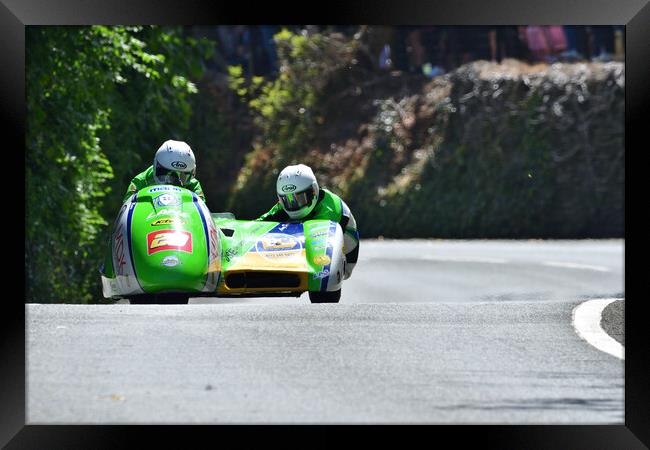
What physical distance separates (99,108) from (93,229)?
→ 1799 millimetres

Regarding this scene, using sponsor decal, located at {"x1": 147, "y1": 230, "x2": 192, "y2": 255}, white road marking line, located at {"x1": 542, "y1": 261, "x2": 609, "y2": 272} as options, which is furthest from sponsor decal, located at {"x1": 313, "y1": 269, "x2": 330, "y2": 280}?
white road marking line, located at {"x1": 542, "y1": 261, "x2": 609, "y2": 272}

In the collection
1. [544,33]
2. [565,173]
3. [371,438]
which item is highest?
[544,33]

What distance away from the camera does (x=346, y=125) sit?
37906 mm

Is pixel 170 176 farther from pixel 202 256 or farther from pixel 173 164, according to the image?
pixel 202 256

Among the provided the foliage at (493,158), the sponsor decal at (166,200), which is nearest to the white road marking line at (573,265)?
the foliage at (493,158)

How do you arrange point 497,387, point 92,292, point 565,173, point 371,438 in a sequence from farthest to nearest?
point 565,173, point 92,292, point 497,387, point 371,438

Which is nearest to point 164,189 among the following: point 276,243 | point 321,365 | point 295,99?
point 276,243

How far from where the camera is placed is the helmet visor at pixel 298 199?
49.1ft

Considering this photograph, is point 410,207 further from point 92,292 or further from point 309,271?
point 309,271

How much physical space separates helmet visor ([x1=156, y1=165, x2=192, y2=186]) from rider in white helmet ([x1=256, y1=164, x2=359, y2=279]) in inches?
35.2

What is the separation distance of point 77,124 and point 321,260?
778cm

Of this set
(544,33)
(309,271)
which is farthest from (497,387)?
(544,33)

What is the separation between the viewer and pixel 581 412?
753cm

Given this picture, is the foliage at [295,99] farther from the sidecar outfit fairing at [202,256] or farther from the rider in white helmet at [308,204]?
the sidecar outfit fairing at [202,256]
